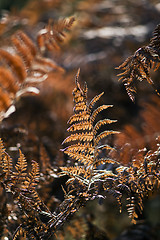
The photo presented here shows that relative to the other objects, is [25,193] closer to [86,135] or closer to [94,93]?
[86,135]

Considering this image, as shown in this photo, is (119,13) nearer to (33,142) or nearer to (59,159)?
(33,142)

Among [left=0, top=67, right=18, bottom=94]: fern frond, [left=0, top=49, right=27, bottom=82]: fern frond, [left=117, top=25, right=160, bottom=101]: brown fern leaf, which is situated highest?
[left=0, top=49, right=27, bottom=82]: fern frond

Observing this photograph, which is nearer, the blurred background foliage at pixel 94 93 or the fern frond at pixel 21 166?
the fern frond at pixel 21 166

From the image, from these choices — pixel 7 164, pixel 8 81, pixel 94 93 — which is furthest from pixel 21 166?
pixel 94 93

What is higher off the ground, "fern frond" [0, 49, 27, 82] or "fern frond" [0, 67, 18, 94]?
"fern frond" [0, 49, 27, 82]

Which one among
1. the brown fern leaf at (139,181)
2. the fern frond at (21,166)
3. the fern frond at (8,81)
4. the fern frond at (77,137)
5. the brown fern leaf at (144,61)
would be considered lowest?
the brown fern leaf at (139,181)

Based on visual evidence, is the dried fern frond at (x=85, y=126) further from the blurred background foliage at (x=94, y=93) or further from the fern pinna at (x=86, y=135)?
the blurred background foliage at (x=94, y=93)

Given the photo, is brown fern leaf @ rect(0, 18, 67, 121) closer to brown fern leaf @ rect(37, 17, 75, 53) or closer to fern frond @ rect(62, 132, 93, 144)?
brown fern leaf @ rect(37, 17, 75, 53)

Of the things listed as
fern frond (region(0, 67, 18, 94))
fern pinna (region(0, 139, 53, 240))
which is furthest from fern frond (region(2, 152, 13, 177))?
fern frond (region(0, 67, 18, 94))

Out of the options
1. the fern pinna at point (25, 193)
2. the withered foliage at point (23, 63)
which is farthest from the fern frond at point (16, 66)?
the fern pinna at point (25, 193)
